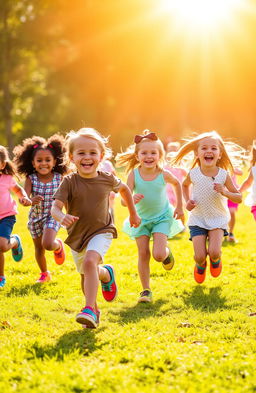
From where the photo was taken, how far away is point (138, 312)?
675cm

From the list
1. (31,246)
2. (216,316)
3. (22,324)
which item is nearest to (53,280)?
(22,324)

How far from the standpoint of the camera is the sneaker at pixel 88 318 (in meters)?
5.59

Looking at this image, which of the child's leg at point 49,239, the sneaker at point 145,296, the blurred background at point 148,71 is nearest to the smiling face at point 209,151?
the sneaker at point 145,296

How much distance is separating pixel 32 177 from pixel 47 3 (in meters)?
33.0

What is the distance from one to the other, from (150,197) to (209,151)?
0.99 metres

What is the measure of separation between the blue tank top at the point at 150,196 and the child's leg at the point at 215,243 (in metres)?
0.72

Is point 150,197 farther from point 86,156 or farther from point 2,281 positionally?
point 2,281

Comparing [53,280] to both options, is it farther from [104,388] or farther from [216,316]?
[104,388]

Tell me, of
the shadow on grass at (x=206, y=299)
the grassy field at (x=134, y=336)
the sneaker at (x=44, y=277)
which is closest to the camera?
the grassy field at (x=134, y=336)

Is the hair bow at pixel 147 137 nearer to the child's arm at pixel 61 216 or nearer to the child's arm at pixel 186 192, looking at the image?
the child's arm at pixel 186 192

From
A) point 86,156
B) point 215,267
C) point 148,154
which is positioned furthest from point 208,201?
point 86,156

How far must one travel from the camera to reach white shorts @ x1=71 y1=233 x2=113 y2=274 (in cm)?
604

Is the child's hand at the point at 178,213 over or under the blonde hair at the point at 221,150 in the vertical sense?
under

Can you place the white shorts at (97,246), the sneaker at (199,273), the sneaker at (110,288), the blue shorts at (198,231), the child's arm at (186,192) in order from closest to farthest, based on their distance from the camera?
the white shorts at (97,246) < the sneaker at (110,288) < the child's arm at (186,192) < the blue shorts at (198,231) < the sneaker at (199,273)
